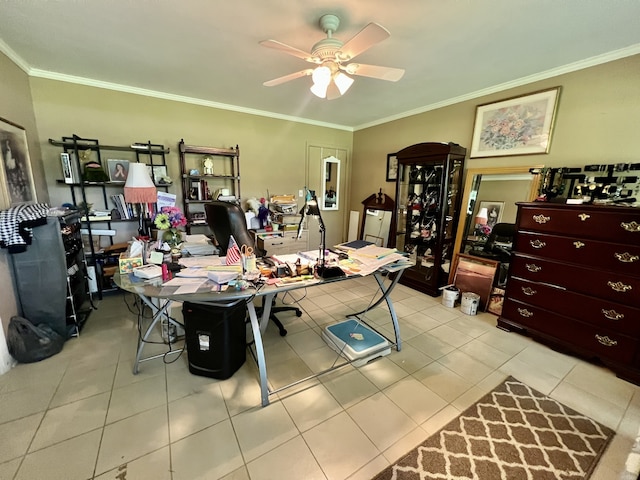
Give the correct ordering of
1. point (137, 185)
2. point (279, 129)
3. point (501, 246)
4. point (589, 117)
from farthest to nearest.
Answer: point (279, 129) < point (501, 246) < point (137, 185) < point (589, 117)

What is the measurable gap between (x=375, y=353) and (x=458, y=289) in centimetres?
168

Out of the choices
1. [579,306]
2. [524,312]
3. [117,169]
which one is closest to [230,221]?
[117,169]

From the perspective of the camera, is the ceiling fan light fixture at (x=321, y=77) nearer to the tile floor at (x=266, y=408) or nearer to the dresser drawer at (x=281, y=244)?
the tile floor at (x=266, y=408)

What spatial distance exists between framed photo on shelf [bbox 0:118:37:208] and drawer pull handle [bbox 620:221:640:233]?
4646 millimetres

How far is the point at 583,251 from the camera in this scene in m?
2.06

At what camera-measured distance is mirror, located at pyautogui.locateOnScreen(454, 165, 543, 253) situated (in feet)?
8.85

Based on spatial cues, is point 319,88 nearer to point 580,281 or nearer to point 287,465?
point 287,465

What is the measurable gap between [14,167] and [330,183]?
3.86m

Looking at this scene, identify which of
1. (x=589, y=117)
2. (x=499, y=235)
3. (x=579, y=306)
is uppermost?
(x=589, y=117)

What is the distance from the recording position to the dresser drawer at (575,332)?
1918 millimetres

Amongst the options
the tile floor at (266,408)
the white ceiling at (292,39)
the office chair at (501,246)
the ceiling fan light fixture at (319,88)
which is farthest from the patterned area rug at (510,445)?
the white ceiling at (292,39)

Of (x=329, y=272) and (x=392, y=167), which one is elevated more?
(x=392, y=167)

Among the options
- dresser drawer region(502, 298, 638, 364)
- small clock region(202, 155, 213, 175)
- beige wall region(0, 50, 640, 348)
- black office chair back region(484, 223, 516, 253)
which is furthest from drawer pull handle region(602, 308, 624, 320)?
small clock region(202, 155, 213, 175)

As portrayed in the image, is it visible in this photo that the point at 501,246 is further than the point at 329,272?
Yes
